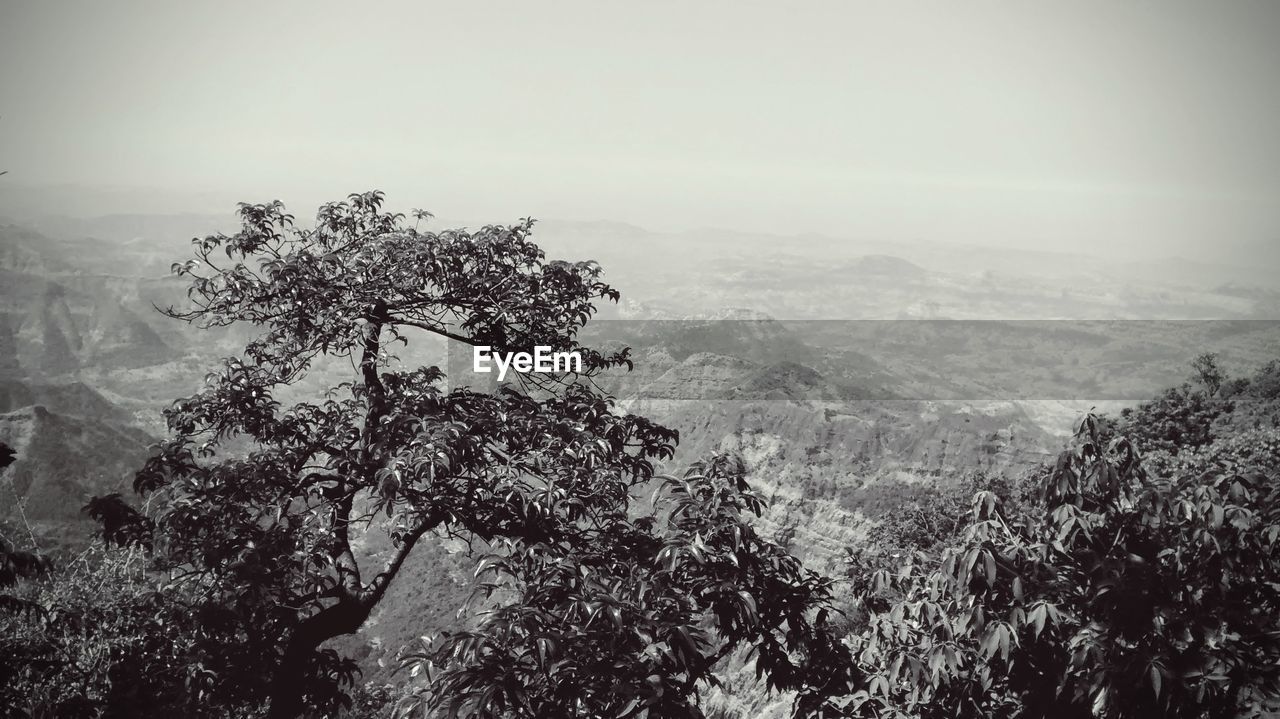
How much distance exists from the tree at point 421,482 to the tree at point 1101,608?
958 mm

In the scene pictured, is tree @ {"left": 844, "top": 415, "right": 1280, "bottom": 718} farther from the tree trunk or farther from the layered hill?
the layered hill

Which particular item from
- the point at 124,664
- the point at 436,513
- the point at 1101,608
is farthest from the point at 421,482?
the point at 1101,608

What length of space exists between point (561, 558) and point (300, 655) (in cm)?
324

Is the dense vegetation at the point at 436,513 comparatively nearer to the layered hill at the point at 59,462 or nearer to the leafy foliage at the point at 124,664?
the leafy foliage at the point at 124,664

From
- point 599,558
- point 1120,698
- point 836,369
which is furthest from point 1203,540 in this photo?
point 836,369

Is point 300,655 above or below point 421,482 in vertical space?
below

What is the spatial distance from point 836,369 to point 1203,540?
8164 cm

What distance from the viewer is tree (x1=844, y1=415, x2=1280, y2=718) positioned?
466 cm

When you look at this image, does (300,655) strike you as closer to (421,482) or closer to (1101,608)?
(421,482)

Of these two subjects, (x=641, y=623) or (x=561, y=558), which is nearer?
(x=641, y=623)

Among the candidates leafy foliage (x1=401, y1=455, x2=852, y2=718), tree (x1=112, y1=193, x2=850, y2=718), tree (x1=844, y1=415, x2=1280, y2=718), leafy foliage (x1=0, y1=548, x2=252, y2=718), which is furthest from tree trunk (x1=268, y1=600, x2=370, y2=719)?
tree (x1=844, y1=415, x2=1280, y2=718)

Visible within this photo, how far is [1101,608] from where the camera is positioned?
5203 millimetres

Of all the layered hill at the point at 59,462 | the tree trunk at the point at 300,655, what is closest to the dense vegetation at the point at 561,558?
the tree trunk at the point at 300,655

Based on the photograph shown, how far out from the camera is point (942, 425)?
38.0 meters
